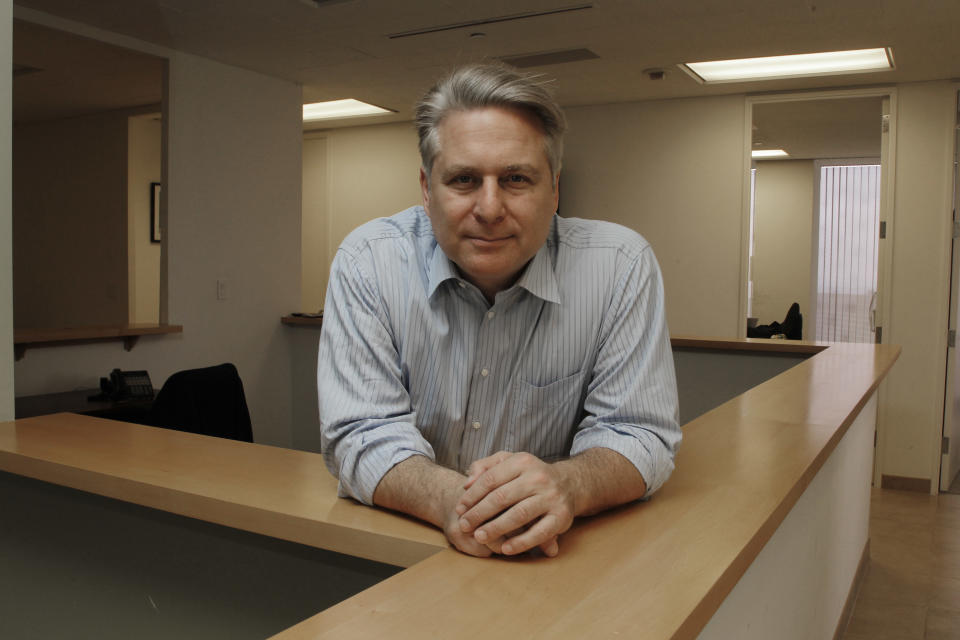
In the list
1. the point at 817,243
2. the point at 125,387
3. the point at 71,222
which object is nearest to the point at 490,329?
the point at 125,387

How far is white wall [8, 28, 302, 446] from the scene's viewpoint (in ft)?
14.2

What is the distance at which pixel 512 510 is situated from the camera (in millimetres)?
935

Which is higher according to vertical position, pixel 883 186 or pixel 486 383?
pixel 883 186

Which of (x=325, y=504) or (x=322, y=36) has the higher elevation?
(x=322, y=36)

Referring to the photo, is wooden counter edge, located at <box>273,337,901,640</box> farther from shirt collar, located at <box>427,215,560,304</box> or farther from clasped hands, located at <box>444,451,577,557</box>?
shirt collar, located at <box>427,215,560,304</box>

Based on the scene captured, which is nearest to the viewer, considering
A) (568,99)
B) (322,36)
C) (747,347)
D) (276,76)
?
(747,347)

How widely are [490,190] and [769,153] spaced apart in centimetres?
805

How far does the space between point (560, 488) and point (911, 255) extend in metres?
4.57

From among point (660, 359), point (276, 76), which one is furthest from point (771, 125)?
point (660, 359)

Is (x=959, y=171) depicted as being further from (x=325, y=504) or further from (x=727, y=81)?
(x=325, y=504)

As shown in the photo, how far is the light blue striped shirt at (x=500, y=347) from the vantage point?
125cm

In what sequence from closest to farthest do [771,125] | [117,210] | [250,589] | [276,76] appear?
[250,589]
[276,76]
[117,210]
[771,125]

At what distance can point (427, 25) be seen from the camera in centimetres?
379

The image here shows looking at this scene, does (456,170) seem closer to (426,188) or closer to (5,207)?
(426,188)
